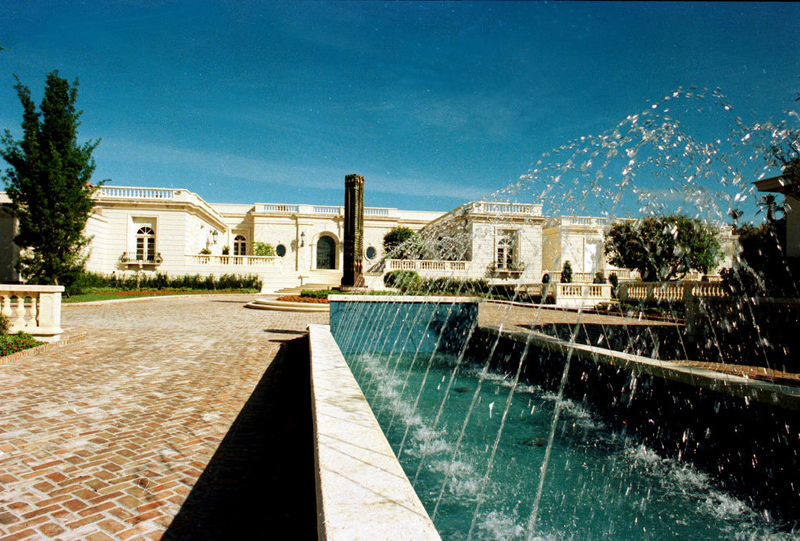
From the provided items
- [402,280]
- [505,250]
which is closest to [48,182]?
[402,280]

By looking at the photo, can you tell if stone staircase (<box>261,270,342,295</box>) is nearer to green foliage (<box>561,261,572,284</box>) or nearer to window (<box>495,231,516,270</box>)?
window (<box>495,231,516,270</box>)

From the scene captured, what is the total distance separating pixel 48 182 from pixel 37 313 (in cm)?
1466

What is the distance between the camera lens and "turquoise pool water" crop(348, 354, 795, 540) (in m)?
3.14

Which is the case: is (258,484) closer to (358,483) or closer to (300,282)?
(358,483)

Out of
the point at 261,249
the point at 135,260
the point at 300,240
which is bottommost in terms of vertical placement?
the point at 135,260

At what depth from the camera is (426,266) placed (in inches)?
1423

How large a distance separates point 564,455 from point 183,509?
3.33 metres

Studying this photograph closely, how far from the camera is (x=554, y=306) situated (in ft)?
81.3

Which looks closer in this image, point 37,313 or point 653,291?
point 37,313

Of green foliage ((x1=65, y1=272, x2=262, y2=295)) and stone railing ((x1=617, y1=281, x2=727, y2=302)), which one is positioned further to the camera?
green foliage ((x1=65, y1=272, x2=262, y2=295))

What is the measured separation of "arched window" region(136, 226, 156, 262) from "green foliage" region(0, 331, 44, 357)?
25.7 meters

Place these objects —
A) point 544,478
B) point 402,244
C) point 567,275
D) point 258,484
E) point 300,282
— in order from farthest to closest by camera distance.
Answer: point 402,244, point 300,282, point 567,275, point 544,478, point 258,484

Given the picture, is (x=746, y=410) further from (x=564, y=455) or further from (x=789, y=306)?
(x=789, y=306)

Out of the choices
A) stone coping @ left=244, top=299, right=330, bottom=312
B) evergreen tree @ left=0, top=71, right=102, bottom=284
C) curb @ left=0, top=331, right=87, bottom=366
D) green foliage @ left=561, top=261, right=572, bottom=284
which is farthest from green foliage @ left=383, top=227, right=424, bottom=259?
curb @ left=0, top=331, right=87, bottom=366
